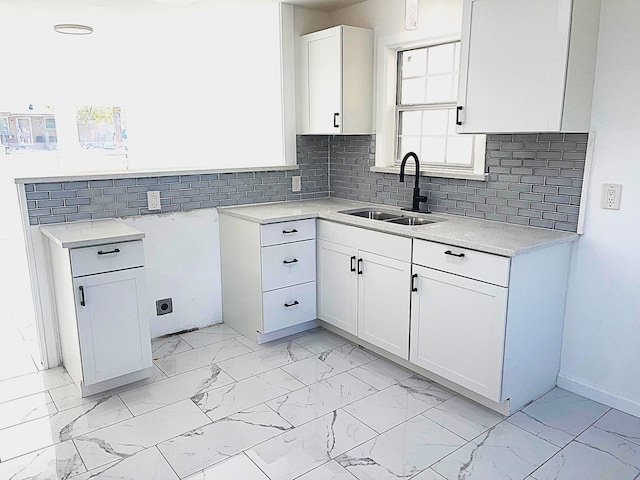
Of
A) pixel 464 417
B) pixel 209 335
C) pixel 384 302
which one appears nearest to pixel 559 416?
pixel 464 417

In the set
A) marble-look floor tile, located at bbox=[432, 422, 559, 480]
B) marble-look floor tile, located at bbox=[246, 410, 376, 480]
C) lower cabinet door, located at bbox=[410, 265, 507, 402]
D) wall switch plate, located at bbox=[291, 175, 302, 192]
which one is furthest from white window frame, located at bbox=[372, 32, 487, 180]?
marble-look floor tile, located at bbox=[246, 410, 376, 480]

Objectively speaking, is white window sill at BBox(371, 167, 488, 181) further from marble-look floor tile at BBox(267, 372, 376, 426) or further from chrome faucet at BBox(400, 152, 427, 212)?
marble-look floor tile at BBox(267, 372, 376, 426)

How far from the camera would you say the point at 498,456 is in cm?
207

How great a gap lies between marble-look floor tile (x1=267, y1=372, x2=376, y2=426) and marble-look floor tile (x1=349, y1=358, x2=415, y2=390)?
0.17ft

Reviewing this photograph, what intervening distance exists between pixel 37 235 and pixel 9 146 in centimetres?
240

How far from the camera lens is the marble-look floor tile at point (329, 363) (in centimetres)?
279

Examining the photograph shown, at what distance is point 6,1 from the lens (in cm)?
298

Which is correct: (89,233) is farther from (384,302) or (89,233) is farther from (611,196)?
(611,196)

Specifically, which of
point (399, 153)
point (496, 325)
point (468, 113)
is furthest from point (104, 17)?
point (496, 325)

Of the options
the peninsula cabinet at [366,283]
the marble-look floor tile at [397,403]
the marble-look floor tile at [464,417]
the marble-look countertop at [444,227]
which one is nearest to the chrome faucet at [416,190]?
the marble-look countertop at [444,227]

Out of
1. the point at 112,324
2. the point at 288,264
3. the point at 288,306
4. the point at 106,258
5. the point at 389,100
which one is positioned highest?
the point at 389,100

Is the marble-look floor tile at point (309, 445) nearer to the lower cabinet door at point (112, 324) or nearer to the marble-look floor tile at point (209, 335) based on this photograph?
the lower cabinet door at point (112, 324)

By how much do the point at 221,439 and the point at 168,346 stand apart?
1184 mm

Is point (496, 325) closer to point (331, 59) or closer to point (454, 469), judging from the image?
point (454, 469)
